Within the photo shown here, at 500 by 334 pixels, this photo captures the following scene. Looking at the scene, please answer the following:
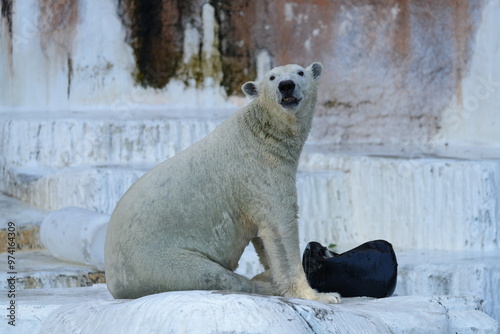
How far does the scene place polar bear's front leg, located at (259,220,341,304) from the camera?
5.44m

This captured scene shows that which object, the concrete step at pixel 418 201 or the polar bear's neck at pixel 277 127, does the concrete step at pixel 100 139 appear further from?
the polar bear's neck at pixel 277 127

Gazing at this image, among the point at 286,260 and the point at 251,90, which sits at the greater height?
the point at 251,90

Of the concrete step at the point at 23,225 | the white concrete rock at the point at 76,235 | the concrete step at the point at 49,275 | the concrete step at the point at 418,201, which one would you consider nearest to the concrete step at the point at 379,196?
the concrete step at the point at 418,201

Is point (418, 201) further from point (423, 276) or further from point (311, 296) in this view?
point (311, 296)

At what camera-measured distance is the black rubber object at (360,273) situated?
6.02 meters

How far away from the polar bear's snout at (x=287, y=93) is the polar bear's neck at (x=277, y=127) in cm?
11

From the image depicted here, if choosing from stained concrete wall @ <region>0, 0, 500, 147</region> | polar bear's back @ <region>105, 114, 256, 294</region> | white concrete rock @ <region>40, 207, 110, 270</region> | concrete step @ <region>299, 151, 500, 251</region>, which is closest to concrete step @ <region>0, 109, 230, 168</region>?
stained concrete wall @ <region>0, 0, 500, 147</region>

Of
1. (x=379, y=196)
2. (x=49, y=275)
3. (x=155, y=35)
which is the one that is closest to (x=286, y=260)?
(x=49, y=275)

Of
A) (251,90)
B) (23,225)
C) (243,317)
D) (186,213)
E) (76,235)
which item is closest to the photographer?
(243,317)

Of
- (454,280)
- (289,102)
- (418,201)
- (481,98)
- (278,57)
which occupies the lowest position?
(454,280)

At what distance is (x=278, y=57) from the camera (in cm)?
1351

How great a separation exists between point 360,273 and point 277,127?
103cm

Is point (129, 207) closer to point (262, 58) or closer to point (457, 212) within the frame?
point (457, 212)

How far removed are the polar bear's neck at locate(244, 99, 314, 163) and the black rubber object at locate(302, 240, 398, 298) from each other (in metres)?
0.75
